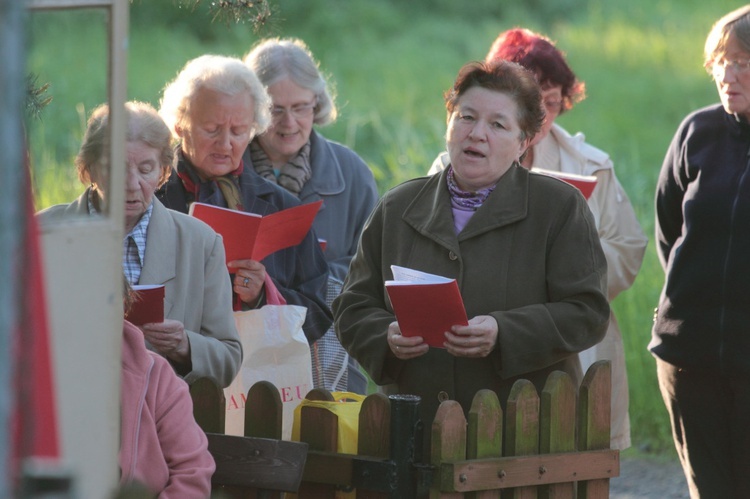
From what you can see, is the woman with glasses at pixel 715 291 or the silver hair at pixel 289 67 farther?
the silver hair at pixel 289 67

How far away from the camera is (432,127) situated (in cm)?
1084

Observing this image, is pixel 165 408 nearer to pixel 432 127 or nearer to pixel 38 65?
pixel 38 65

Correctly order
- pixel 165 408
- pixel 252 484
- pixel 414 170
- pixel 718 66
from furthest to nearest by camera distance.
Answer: pixel 414 170, pixel 718 66, pixel 252 484, pixel 165 408

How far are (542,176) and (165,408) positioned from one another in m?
1.33

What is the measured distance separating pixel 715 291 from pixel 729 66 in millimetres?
755

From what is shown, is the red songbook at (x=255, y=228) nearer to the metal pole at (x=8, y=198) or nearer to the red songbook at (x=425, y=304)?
the red songbook at (x=425, y=304)

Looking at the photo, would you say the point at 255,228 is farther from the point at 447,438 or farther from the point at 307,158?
the point at 447,438

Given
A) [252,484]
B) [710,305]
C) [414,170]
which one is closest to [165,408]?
[252,484]

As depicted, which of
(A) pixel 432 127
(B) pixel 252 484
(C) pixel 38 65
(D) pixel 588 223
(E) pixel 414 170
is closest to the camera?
(C) pixel 38 65

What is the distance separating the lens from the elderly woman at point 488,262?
3352mm

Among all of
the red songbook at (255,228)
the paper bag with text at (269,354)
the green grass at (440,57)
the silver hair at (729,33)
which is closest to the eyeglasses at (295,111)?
the red songbook at (255,228)

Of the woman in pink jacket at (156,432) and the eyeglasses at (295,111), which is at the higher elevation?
the eyeglasses at (295,111)

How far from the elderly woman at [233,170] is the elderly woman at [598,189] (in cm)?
74

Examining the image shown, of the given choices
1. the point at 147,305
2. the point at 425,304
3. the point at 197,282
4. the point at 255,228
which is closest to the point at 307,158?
the point at 255,228
